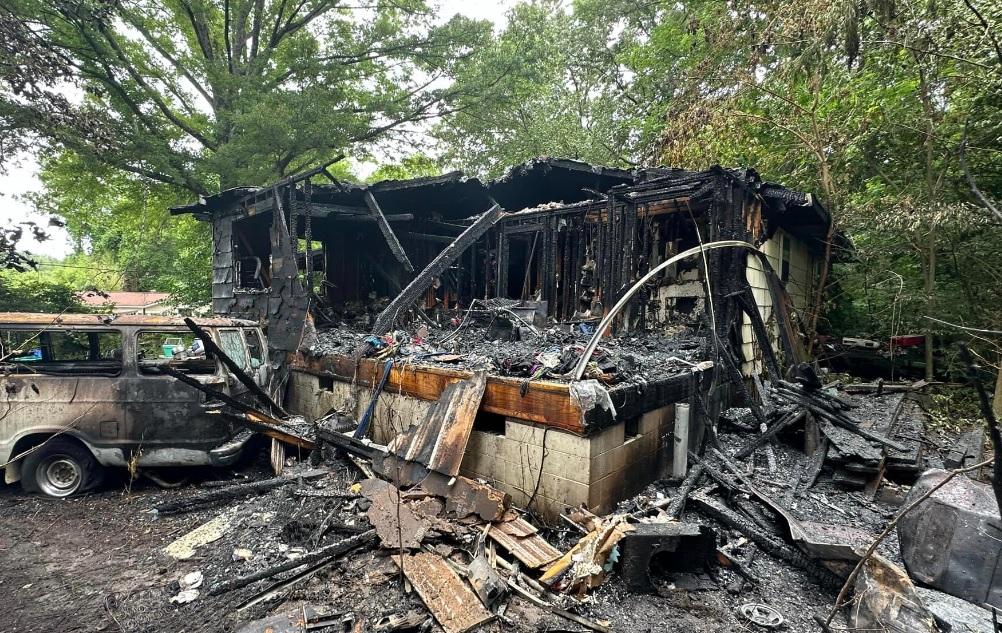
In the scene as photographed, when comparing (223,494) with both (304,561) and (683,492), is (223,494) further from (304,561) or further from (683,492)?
(683,492)

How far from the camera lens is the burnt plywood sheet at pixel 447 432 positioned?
4207 mm

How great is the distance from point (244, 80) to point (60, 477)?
11.0 m

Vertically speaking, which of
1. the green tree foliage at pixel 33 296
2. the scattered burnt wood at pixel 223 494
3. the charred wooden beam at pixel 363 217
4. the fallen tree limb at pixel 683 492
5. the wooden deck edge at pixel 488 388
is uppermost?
the charred wooden beam at pixel 363 217

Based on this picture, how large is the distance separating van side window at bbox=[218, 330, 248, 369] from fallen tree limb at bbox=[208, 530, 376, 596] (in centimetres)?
286

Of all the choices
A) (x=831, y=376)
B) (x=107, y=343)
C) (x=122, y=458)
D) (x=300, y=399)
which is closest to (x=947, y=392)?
(x=831, y=376)

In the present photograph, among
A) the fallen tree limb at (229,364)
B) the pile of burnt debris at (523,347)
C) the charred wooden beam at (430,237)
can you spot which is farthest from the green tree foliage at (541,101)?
the fallen tree limb at (229,364)

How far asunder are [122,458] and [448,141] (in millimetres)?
15095

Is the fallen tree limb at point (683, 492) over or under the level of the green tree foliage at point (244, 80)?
under

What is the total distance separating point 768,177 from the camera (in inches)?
439

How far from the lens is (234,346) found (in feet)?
18.6

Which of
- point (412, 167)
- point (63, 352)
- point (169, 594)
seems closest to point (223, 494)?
point (169, 594)

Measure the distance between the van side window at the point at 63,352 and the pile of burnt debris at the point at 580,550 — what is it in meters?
2.24

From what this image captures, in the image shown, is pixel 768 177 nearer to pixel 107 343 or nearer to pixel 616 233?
pixel 616 233

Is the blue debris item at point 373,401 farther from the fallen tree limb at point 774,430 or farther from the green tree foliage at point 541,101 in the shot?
the green tree foliage at point 541,101
